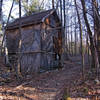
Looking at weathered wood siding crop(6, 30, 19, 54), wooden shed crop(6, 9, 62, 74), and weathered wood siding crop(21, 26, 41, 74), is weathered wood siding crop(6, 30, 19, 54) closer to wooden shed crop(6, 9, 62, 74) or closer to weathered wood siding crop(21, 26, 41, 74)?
wooden shed crop(6, 9, 62, 74)

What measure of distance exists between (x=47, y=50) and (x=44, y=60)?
127 centimetres

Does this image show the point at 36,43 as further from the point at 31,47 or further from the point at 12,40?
the point at 12,40

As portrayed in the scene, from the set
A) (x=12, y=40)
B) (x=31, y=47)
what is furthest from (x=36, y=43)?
(x=12, y=40)

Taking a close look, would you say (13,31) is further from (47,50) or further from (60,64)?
(60,64)

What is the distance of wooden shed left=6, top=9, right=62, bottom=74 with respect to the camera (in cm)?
1262

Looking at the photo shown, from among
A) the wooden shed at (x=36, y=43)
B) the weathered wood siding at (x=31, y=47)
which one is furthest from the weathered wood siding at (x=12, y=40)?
the weathered wood siding at (x=31, y=47)

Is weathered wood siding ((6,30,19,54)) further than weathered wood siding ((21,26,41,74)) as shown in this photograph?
Yes

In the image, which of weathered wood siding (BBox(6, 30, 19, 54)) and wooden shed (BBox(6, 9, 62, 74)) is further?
weathered wood siding (BBox(6, 30, 19, 54))

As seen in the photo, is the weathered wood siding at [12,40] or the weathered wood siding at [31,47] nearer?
the weathered wood siding at [31,47]

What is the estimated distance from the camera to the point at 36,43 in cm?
1284

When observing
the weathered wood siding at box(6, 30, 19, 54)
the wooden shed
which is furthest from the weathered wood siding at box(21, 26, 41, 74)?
the weathered wood siding at box(6, 30, 19, 54)

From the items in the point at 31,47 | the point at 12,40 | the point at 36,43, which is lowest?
the point at 31,47

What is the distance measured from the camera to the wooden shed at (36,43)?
12.6m

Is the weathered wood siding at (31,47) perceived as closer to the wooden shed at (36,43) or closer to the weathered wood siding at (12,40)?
the wooden shed at (36,43)
